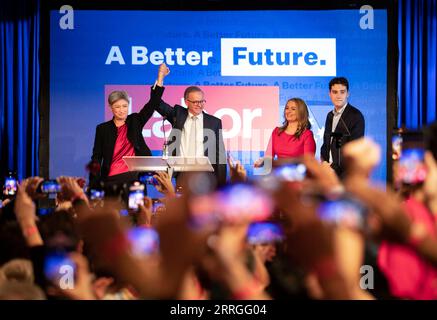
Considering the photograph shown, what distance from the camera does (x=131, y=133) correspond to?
724cm

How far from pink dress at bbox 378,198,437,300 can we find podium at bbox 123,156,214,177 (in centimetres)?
442

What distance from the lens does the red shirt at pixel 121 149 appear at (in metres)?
7.12

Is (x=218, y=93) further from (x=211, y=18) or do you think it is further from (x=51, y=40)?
(x=51, y=40)

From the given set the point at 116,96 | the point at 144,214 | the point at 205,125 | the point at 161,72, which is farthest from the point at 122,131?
the point at 144,214

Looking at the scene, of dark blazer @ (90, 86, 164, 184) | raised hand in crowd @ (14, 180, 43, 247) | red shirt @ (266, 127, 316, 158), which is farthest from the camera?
dark blazer @ (90, 86, 164, 184)

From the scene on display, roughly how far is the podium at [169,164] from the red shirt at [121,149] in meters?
0.27

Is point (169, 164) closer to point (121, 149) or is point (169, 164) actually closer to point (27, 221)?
point (121, 149)

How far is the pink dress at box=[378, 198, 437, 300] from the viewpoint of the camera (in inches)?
66.7

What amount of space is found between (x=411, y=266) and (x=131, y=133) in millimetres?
5709

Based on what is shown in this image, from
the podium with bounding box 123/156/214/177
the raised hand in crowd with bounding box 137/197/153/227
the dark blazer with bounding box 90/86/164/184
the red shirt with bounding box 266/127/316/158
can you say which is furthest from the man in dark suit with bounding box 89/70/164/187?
the raised hand in crowd with bounding box 137/197/153/227

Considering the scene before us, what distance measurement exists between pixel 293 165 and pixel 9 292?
93 centimetres

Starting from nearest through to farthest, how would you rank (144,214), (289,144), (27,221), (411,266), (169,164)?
(411,266), (27,221), (144,214), (169,164), (289,144)

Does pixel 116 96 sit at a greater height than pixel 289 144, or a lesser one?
greater

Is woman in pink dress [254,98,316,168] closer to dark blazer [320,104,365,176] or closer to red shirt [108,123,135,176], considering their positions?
dark blazer [320,104,365,176]
